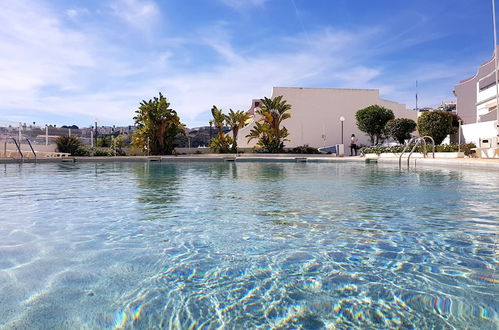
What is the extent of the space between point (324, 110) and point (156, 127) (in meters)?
19.1

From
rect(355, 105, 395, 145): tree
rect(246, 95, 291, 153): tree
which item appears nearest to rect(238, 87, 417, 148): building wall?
rect(355, 105, 395, 145): tree

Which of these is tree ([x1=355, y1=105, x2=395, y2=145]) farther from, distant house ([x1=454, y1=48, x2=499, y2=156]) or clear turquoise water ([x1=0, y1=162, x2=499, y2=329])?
clear turquoise water ([x1=0, y1=162, x2=499, y2=329])

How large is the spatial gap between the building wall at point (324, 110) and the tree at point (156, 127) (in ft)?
43.6

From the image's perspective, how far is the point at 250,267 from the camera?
3191 millimetres

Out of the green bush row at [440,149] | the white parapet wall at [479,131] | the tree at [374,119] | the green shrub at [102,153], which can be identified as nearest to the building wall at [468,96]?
the tree at [374,119]

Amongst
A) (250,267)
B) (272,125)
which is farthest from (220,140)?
(250,267)

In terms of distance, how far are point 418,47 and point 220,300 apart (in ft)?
91.3

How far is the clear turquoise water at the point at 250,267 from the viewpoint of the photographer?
2.30 metres

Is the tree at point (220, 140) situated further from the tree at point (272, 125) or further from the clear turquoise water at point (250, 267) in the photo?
the clear turquoise water at point (250, 267)

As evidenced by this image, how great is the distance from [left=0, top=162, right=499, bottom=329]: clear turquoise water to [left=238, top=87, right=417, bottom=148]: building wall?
108 feet

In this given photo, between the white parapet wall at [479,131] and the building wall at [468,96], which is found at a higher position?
the building wall at [468,96]

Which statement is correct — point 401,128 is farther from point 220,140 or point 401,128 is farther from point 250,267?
point 250,267

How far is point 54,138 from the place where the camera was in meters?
28.9

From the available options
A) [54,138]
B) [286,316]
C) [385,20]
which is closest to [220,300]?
[286,316]
